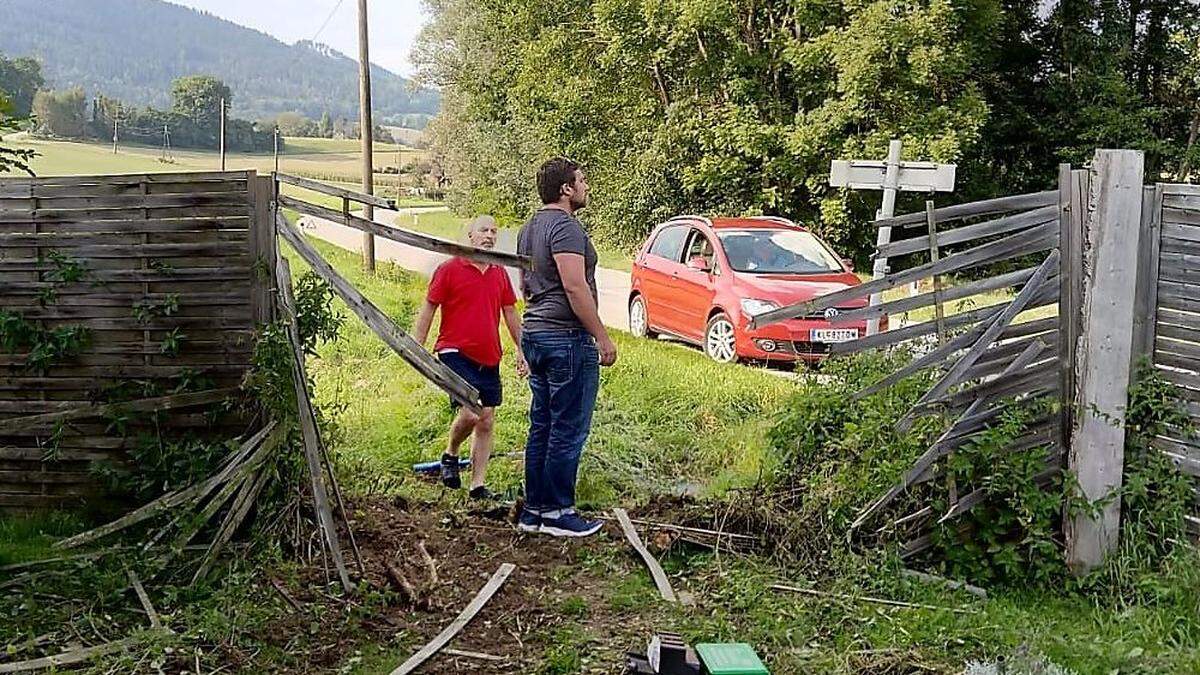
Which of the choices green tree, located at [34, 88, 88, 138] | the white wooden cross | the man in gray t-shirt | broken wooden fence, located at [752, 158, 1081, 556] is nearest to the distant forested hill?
green tree, located at [34, 88, 88, 138]

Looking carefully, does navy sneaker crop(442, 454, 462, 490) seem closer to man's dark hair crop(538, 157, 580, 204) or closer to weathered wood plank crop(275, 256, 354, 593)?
weathered wood plank crop(275, 256, 354, 593)

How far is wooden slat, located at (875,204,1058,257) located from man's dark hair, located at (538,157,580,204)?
1.70 m

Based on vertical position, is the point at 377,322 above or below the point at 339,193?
below

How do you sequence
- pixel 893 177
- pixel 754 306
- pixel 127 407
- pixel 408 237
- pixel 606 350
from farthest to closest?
1. pixel 754 306
2. pixel 893 177
3. pixel 606 350
4. pixel 408 237
5. pixel 127 407

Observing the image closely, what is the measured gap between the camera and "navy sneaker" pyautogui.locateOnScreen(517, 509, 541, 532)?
6145mm

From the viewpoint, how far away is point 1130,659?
14.4 feet

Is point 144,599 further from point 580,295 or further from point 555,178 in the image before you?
point 555,178

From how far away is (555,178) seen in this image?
5887 mm

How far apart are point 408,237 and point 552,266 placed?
768mm

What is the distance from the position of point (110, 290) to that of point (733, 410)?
5.01 meters

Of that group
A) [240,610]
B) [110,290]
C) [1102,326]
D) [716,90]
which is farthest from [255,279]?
[716,90]

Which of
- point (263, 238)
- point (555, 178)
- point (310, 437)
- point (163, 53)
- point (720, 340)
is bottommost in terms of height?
point (720, 340)

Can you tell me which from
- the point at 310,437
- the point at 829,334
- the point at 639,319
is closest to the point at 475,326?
the point at 310,437

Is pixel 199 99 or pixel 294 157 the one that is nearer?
pixel 294 157
